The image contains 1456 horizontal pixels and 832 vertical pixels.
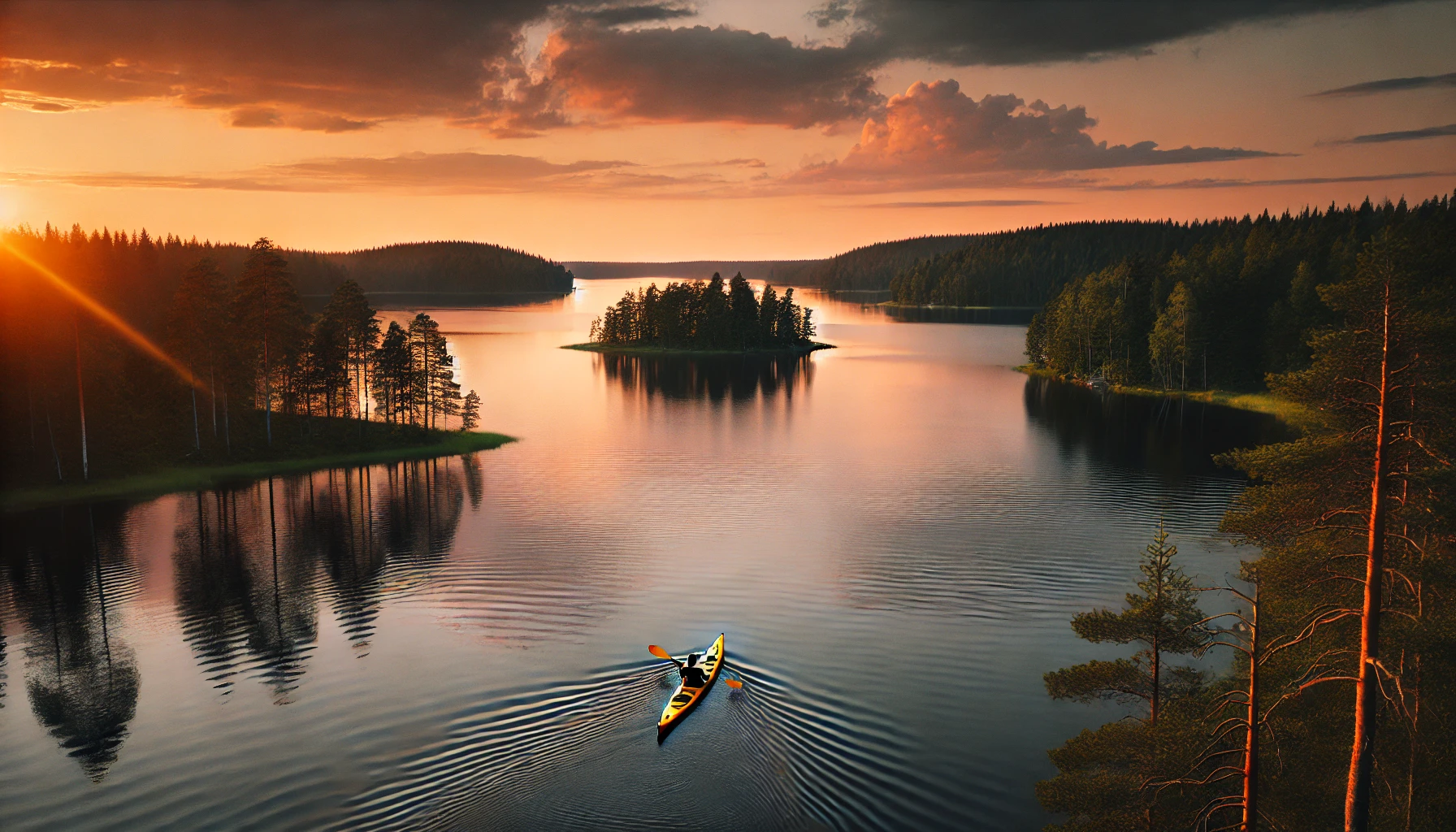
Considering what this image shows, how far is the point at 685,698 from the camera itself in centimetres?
3334

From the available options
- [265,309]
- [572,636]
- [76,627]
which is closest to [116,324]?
[265,309]

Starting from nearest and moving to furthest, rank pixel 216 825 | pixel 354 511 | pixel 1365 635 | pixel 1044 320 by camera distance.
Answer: pixel 1365 635
pixel 216 825
pixel 354 511
pixel 1044 320

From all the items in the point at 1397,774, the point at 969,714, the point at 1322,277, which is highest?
the point at 1322,277

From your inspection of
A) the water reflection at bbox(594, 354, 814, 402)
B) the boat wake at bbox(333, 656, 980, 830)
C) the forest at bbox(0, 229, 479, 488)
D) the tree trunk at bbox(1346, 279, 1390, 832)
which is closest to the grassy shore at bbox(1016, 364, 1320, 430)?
the water reflection at bbox(594, 354, 814, 402)

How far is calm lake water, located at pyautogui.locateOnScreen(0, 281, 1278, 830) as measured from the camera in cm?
2841

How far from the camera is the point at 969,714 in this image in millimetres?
34344

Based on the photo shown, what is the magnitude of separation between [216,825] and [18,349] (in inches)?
2485

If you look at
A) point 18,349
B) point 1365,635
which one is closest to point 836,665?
point 1365,635

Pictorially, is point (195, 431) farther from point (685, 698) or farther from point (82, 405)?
point (685, 698)

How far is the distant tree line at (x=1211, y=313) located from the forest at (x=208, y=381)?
101588 millimetres

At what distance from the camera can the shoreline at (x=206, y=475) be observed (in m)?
67.1

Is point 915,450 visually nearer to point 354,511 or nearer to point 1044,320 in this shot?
point 354,511

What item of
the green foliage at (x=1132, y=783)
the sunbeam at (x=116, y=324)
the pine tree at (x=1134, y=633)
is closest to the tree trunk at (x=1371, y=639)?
the green foliage at (x=1132, y=783)

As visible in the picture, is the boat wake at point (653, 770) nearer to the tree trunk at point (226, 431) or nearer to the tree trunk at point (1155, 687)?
the tree trunk at point (1155, 687)
